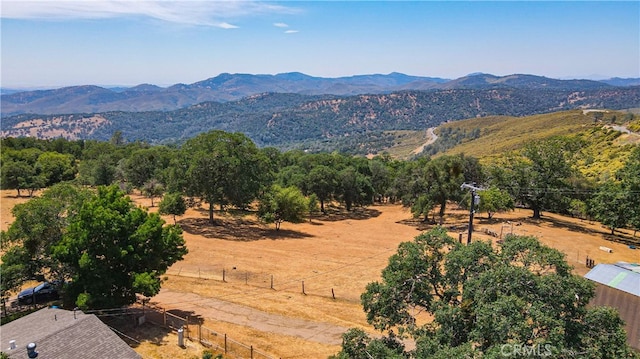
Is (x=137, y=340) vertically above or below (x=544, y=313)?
below

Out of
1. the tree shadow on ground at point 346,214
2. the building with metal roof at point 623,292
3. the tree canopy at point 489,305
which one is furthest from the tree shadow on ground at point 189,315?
the tree shadow on ground at point 346,214

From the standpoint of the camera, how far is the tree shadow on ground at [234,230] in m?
48.2

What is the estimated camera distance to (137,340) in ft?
71.2

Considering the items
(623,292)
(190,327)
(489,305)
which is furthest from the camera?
(190,327)

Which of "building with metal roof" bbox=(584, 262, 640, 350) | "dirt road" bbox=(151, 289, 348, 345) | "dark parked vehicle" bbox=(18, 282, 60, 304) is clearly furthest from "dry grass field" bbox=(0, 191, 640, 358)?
"building with metal roof" bbox=(584, 262, 640, 350)

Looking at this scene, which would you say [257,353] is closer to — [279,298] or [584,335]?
[279,298]

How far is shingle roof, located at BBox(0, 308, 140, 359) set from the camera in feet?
52.9

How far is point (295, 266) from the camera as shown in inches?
1497

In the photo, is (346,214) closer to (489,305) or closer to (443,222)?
(443,222)

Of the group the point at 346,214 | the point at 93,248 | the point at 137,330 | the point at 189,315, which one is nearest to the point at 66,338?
the point at 137,330

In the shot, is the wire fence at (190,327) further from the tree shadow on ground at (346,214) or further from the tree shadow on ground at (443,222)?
the tree shadow on ground at (346,214)

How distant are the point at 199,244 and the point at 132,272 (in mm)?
20288

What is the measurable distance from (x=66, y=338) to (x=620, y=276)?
2966 cm

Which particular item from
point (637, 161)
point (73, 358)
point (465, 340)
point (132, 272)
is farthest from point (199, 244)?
point (637, 161)
